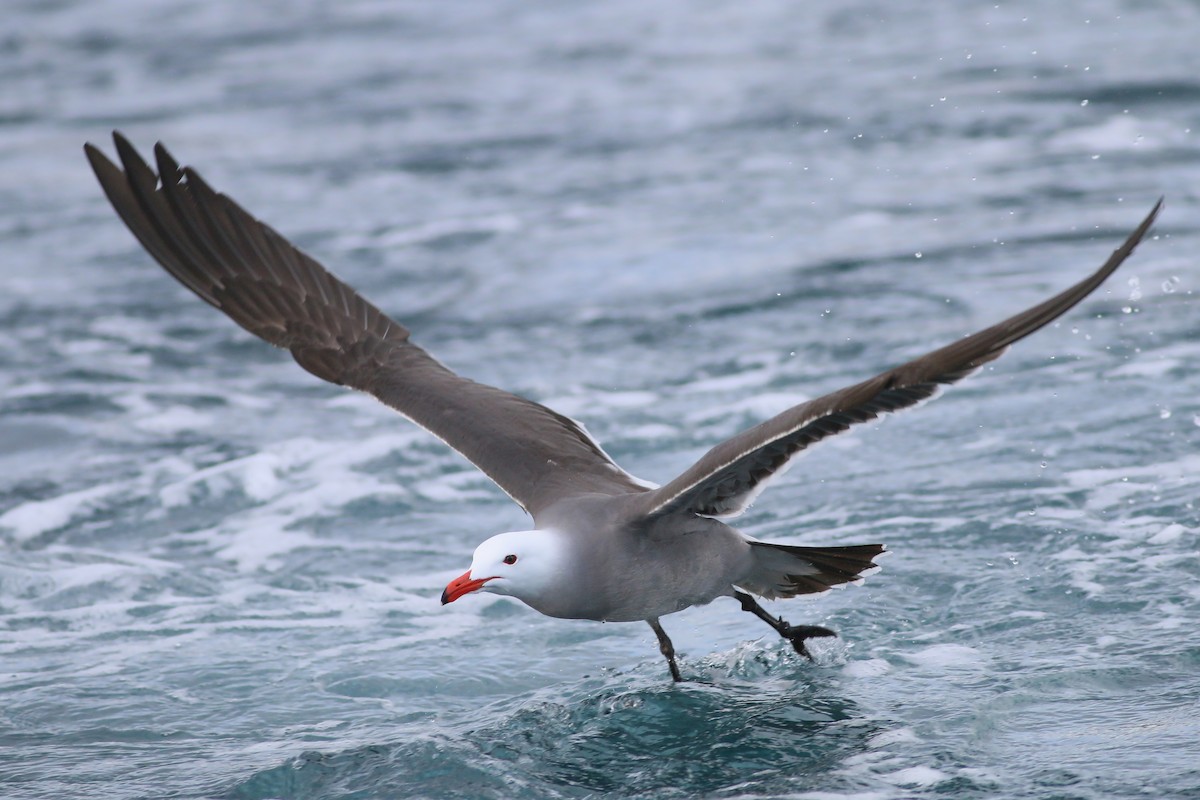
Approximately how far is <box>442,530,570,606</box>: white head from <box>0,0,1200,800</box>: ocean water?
1.84 feet


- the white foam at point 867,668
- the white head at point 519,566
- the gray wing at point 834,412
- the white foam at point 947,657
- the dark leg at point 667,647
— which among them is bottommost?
the white foam at point 867,668

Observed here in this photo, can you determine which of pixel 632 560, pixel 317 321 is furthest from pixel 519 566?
pixel 317 321

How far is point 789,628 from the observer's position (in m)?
6.29

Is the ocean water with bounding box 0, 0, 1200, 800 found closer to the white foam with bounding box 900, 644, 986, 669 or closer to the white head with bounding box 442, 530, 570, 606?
the white foam with bounding box 900, 644, 986, 669

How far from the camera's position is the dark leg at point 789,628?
629cm

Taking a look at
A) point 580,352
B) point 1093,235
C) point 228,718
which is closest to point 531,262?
point 580,352

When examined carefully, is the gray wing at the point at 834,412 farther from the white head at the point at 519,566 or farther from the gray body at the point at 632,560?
the white head at the point at 519,566

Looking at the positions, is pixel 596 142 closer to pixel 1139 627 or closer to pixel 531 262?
pixel 531 262

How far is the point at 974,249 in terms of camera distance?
37.9 feet

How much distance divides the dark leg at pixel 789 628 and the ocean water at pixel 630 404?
102mm

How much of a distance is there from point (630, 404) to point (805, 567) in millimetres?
3477

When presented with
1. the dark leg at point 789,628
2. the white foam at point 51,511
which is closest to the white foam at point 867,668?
the dark leg at point 789,628

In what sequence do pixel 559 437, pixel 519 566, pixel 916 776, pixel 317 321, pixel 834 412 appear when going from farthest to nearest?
pixel 317 321 < pixel 559 437 < pixel 519 566 < pixel 916 776 < pixel 834 412

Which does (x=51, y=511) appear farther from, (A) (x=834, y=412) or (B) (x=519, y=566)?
(A) (x=834, y=412)
